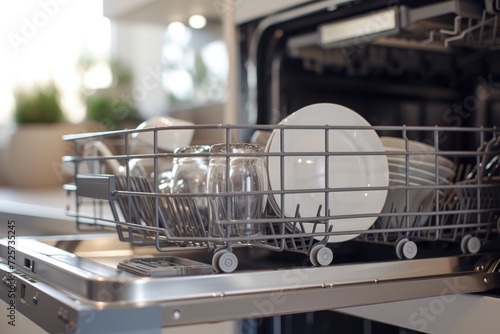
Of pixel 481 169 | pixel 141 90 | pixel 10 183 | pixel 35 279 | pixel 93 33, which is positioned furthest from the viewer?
pixel 93 33

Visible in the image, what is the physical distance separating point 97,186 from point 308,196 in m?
0.22

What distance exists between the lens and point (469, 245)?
0.69 m

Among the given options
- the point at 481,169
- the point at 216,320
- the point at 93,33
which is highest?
the point at 93,33

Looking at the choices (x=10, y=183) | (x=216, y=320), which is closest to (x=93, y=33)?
(x=10, y=183)

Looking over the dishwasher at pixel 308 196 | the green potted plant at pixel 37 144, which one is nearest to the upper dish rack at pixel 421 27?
the dishwasher at pixel 308 196

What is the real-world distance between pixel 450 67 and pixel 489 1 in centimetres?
34

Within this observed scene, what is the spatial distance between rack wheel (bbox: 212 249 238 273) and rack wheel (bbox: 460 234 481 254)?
0.28 metres

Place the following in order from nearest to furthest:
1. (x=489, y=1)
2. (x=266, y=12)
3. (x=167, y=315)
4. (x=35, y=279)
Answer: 1. (x=167, y=315)
2. (x=35, y=279)
3. (x=489, y=1)
4. (x=266, y=12)

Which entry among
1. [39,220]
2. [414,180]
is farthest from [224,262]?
[39,220]

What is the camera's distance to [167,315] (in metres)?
0.49

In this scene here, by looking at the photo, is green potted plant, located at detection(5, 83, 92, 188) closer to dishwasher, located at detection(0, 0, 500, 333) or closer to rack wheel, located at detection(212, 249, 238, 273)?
dishwasher, located at detection(0, 0, 500, 333)

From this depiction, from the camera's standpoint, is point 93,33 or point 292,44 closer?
point 292,44

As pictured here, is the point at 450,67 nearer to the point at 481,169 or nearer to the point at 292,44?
the point at 292,44

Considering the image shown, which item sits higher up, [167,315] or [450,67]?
[450,67]
